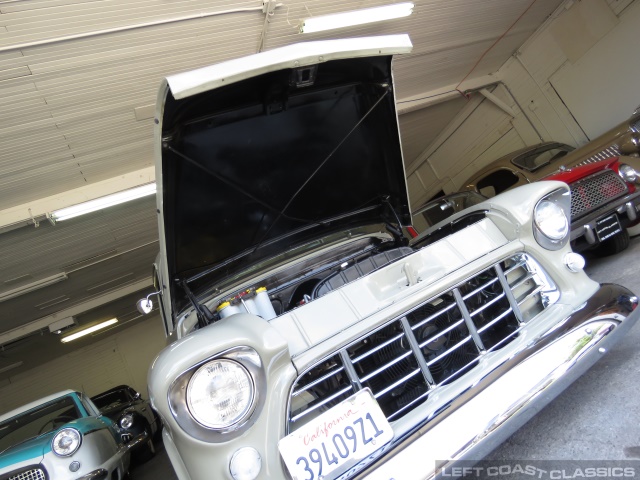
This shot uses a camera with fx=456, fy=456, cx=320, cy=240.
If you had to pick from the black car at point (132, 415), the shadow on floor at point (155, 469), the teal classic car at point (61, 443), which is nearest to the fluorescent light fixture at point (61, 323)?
the black car at point (132, 415)

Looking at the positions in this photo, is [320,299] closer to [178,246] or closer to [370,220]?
[178,246]

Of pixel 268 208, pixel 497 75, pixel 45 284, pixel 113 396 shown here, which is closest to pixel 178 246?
pixel 268 208

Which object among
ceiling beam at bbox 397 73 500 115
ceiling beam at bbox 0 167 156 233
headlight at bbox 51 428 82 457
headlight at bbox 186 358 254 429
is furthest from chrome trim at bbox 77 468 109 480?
ceiling beam at bbox 397 73 500 115

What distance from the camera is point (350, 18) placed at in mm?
4855

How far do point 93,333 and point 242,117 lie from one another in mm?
13016

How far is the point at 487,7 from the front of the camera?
6.62m

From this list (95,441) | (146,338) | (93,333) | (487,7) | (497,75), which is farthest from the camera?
(146,338)

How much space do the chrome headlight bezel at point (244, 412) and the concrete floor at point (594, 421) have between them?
104 cm

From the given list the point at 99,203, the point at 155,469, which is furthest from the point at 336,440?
the point at 99,203

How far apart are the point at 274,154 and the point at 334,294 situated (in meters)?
0.90

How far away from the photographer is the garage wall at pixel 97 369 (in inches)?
504

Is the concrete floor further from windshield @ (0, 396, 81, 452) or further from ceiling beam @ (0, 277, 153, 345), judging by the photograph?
ceiling beam @ (0, 277, 153, 345)

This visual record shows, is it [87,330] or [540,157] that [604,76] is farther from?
[87,330]

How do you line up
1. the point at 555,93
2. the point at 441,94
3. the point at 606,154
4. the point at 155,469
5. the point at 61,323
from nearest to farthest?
1. the point at 606,154
2. the point at 155,469
3. the point at 555,93
4. the point at 441,94
5. the point at 61,323
